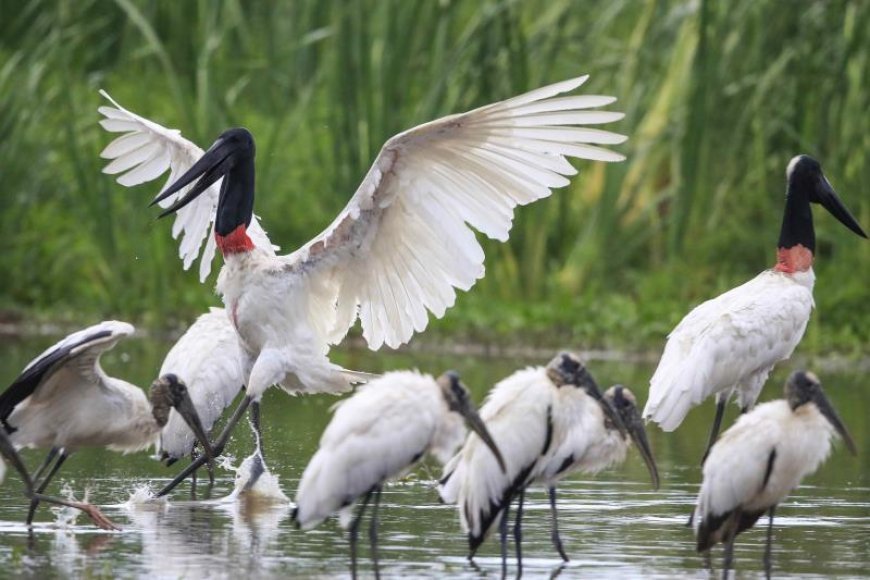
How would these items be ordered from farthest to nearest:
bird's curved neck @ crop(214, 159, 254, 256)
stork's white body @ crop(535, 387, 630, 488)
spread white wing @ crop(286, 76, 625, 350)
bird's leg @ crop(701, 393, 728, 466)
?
bird's curved neck @ crop(214, 159, 254, 256) < bird's leg @ crop(701, 393, 728, 466) < spread white wing @ crop(286, 76, 625, 350) < stork's white body @ crop(535, 387, 630, 488)

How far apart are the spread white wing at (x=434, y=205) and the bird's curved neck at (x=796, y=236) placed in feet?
5.91

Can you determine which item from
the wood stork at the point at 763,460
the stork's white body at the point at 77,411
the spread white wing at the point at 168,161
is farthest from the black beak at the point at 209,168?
the wood stork at the point at 763,460

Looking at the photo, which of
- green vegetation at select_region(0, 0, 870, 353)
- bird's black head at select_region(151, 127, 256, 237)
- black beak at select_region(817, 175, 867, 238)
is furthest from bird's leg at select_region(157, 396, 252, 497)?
green vegetation at select_region(0, 0, 870, 353)

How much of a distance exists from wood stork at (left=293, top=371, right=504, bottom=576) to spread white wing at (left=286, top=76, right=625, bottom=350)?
2066 mm

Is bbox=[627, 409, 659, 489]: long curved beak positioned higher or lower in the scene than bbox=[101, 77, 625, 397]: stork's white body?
lower

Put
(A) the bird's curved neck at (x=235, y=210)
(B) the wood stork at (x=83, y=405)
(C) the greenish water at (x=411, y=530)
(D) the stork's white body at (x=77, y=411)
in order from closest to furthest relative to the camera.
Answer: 1. (C) the greenish water at (x=411, y=530)
2. (B) the wood stork at (x=83, y=405)
3. (D) the stork's white body at (x=77, y=411)
4. (A) the bird's curved neck at (x=235, y=210)

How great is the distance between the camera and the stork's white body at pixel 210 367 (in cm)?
1088

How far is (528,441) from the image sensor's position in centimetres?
809

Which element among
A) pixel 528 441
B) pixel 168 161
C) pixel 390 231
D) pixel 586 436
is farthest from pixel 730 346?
pixel 168 161

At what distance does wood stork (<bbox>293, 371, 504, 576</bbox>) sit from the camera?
7.77m

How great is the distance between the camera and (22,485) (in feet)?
34.3

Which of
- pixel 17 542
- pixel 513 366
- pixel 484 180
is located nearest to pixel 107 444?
pixel 17 542

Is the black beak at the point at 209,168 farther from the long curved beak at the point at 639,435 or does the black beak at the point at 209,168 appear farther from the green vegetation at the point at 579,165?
the green vegetation at the point at 579,165

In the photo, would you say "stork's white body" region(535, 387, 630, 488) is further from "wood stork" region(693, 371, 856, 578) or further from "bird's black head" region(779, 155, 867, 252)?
"bird's black head" region(779, 155, 867, 252)
